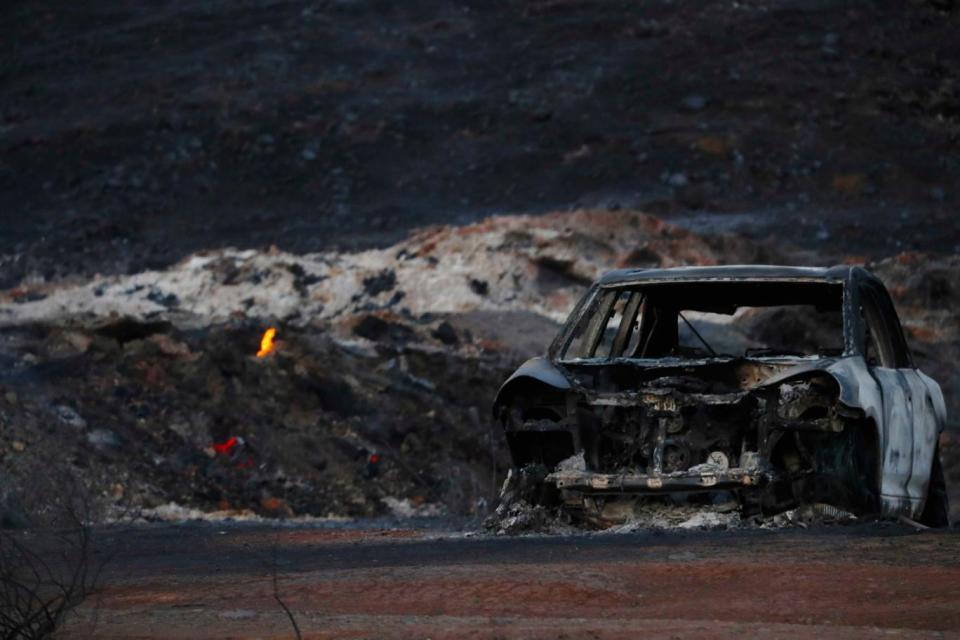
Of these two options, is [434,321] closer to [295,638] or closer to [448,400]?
[448,400]

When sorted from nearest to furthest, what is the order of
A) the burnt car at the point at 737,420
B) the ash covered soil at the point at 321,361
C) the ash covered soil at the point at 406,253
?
the ash covered soil at the point at 406,253 → the burnt car at the point at 737,420 → the ash covered soil at the point at 321,361

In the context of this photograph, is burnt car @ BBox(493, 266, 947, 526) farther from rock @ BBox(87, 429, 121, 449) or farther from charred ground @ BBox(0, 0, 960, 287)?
charred ground @ BBox(0, 0, 960, 287)

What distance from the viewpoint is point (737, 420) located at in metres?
9.16

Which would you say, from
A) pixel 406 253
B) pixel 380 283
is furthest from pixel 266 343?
pixel 406 253

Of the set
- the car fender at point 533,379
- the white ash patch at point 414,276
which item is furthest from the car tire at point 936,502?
the white ash patch at point 414,276

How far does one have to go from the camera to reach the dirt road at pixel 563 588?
6.25m

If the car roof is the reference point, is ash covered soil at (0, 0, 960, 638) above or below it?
below

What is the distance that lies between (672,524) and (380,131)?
30624 millimetres

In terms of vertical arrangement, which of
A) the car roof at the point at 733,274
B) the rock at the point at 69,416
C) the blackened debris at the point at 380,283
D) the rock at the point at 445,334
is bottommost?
the blackened debris at the point at 380,283

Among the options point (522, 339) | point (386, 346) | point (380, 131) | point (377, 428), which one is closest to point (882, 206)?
point (380, 131)

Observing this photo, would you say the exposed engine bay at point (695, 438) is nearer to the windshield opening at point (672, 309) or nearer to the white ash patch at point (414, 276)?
the windshield opening at point (672, 309)

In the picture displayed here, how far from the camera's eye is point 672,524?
9.27m

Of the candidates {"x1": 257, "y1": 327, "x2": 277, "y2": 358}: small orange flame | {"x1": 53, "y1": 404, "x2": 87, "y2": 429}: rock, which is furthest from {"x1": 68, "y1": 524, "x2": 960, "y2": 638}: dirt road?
{"x1": 257, "y1": 327, "x2": 277, "y2": 358}: small orange flame

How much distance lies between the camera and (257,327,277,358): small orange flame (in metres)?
20.1
